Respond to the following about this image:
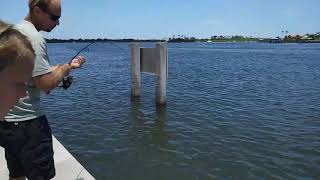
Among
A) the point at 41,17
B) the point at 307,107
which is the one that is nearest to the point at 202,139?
the point at 307,107

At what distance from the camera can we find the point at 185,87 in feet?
70.8

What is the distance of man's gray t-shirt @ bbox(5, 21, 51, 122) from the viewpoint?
3.45 meters

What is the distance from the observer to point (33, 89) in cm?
362

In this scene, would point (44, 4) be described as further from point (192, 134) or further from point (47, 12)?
point (192, 134)

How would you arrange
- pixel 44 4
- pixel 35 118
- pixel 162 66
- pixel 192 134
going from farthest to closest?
pixel 162 66, pixel 192 134, pixel 35 118, pixel 44 4

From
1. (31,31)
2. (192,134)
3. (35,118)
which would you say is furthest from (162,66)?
(31,31)

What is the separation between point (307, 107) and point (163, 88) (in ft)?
19.6

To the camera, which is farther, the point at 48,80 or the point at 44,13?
the point at 44,13

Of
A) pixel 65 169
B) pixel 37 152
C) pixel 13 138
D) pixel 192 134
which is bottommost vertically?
pixel 192 134

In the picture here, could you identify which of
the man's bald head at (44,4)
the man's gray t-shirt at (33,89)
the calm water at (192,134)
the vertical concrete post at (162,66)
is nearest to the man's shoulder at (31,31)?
the man's gray t-shirt at (33,89)

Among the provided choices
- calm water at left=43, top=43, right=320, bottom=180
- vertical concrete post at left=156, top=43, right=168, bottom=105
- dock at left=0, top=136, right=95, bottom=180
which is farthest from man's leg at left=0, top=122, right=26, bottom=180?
vertical concrete post at left=156, top=43, right=168, bottom=105

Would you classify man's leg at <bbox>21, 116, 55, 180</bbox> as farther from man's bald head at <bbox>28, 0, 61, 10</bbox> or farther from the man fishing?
man's bald head at <bbox>28, 0, 61, 10</bbox>

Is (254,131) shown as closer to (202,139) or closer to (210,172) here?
(202,139)

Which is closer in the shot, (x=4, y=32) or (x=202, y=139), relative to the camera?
(x=4, y=32)
